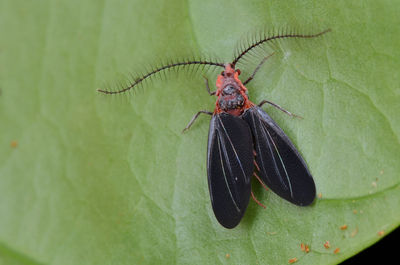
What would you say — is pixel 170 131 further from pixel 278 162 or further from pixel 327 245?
pixel 327 245

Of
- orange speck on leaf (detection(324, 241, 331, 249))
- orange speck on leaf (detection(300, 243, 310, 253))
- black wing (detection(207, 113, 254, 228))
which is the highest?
black wing (detection(207, 113, 254, 228))

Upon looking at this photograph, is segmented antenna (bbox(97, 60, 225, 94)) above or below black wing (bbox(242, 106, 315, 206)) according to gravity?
above

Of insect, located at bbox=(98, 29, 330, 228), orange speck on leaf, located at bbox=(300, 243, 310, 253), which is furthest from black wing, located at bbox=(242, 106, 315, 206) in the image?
orange speck on leaf, located at bbox=(300, 243, 310, 253)

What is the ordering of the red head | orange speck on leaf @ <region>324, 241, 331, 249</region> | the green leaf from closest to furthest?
orange speck on leaf @ <region>324, 241, 331, 249</region>, the green leaf, the red head

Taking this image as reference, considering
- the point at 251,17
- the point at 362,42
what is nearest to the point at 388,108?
the point at 362,42

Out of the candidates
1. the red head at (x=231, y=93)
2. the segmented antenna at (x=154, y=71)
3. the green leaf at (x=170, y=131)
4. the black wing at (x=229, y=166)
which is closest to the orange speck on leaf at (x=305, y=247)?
the green leaf at (x=170, y=131)

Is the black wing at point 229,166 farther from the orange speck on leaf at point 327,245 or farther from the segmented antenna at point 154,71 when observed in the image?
the orange speck on leaf at point 327,245

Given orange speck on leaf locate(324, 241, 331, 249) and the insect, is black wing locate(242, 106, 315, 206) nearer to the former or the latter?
the insect

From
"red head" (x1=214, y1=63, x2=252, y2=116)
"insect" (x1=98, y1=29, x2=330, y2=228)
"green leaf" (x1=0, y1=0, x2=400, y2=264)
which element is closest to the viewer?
"green leaf" (x1=0, y1=0, x2=400, y2=264)
